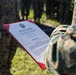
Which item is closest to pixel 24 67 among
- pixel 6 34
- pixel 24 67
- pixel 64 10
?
pixel 24 67

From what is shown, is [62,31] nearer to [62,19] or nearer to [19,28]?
[19,28]

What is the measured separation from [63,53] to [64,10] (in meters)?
8.09

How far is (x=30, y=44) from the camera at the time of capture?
1.97 meters

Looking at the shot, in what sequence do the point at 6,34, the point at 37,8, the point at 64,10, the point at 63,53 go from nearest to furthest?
the point at 63,53 < the point at 6,34 < the point at 37,8 < the point at 64,10

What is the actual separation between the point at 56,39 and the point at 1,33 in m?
2.22

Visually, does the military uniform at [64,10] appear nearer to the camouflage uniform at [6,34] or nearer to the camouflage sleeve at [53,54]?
the camouflage uniform at [6,34]

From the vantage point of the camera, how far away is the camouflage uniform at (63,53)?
3.73 ft

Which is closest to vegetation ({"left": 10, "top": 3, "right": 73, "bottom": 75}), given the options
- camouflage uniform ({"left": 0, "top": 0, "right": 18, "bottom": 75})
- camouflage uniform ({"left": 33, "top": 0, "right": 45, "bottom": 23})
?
camouflage uniform ({"left": 0, "top": 0, "right": 18, "bottom": 75})

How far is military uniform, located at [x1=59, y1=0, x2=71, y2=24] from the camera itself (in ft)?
29.6

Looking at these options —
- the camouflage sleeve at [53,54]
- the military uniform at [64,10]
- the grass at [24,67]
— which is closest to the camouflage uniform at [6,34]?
the grass at [24,67]

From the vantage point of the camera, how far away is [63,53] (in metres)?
1.16

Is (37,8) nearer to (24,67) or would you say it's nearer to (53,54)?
(24,67)

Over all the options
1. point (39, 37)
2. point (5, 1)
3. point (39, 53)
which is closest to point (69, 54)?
point (39, 53)

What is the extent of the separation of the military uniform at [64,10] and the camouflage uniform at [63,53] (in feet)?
25.9
